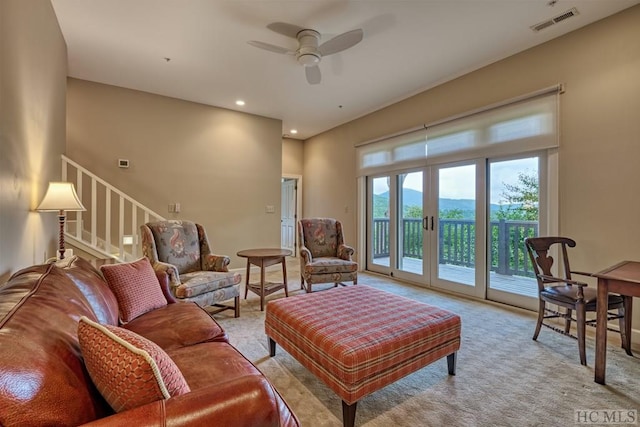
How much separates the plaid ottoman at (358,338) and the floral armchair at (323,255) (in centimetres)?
146

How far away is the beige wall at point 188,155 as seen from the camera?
414cm

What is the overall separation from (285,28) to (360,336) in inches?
109

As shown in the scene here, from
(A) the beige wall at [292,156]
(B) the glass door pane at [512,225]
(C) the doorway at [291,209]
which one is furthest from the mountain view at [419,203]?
(A) the beige wall at [292,156]

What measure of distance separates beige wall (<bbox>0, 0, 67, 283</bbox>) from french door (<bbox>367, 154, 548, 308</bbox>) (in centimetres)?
420

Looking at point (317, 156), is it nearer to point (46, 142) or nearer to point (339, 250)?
point (339, 250)

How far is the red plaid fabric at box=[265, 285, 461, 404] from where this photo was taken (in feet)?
5.02

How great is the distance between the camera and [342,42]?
8.88 feet

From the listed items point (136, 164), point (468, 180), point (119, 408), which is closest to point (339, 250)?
point (468, 180)

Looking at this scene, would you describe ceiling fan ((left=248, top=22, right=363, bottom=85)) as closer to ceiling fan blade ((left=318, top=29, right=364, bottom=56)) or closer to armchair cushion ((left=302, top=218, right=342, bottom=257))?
ceiling fan blade ((left=318, top=29, right=364, bottom=56))

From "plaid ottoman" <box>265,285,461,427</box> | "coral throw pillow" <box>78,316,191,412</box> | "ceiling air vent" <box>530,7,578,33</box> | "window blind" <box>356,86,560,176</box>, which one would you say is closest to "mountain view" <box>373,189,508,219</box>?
"window blind" <box>356,86,560,176</box>

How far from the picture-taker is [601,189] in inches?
107

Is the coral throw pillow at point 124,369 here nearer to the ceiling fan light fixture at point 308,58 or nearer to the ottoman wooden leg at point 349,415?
the ottoman wooden leg at point 349,415

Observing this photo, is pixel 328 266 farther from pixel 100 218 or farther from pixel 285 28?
pixel 100 218

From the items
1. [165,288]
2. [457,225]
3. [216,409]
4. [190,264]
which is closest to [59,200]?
[165,288]
